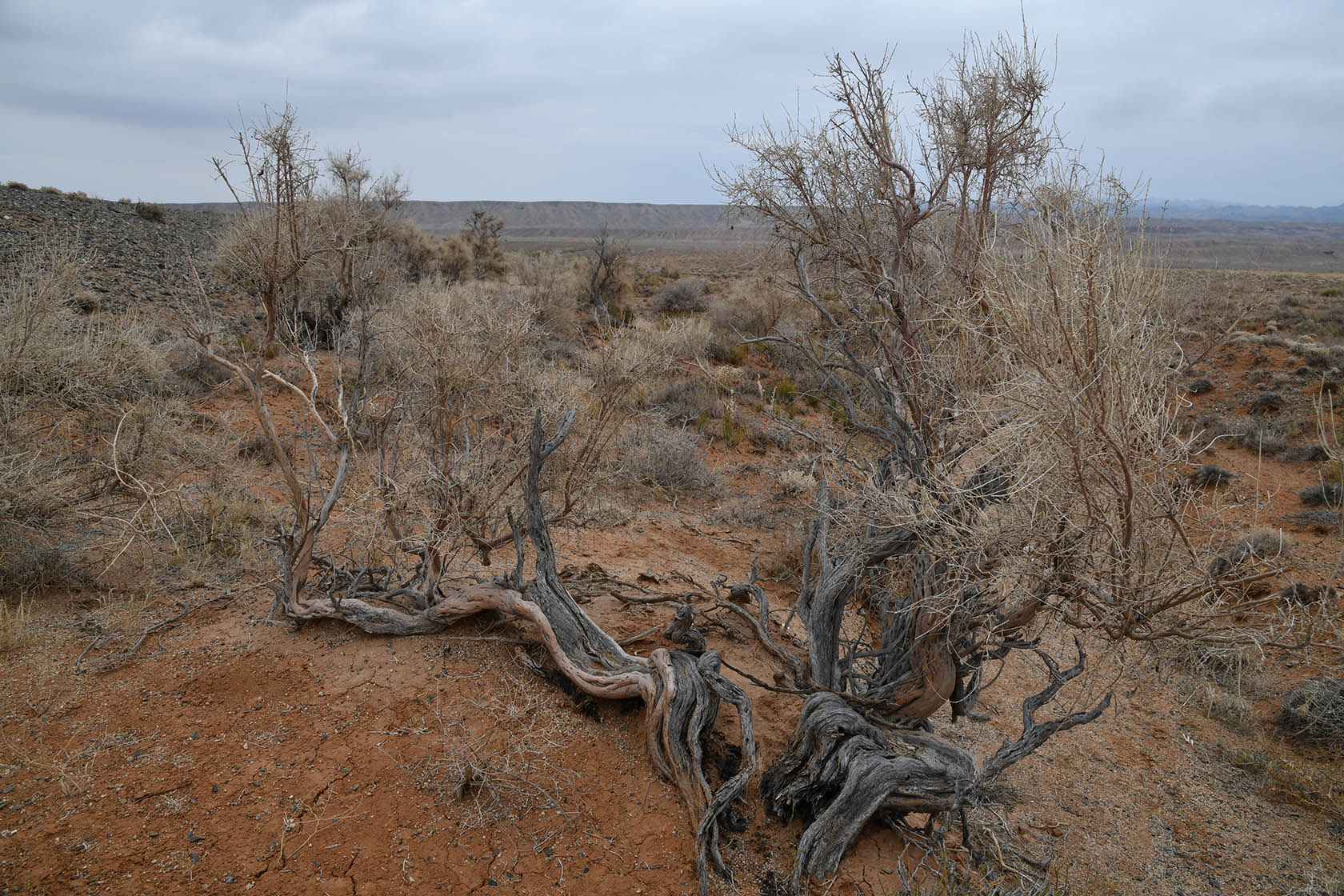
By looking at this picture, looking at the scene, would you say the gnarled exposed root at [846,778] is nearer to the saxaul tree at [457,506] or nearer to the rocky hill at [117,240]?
the saxaul tree at [457,506]

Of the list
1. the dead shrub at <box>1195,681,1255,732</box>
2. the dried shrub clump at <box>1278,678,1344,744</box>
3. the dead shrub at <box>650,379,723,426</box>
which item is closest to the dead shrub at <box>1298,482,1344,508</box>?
the dried shrub clump at <box>1278,678,1344,744</box>

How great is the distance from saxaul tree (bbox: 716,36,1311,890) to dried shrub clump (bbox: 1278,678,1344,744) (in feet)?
4.37

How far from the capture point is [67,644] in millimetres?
4387

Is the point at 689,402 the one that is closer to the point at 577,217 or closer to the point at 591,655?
the point at 591,655

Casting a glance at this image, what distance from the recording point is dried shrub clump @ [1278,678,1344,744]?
5.17 meters

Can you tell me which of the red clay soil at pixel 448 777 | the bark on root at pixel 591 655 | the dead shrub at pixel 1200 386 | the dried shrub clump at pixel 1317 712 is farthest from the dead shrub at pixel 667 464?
the dead shrub at pixel 1200 386

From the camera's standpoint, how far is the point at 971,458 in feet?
13.2

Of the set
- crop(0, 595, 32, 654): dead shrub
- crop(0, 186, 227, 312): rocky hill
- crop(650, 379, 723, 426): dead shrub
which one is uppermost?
crop(0, 186, 227, 312): rocky hill

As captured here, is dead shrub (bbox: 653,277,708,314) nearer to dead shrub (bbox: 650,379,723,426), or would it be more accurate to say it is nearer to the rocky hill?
dead shrub (bbox: 650,379,723,426)

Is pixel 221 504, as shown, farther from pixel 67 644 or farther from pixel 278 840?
pixel 278 840

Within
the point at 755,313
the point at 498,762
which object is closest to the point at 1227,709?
the point at 498,762

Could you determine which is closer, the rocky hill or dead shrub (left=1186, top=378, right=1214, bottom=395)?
the rocky hill

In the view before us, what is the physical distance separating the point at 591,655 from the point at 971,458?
2.54 meters

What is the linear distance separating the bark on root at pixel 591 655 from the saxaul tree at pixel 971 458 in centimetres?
43
